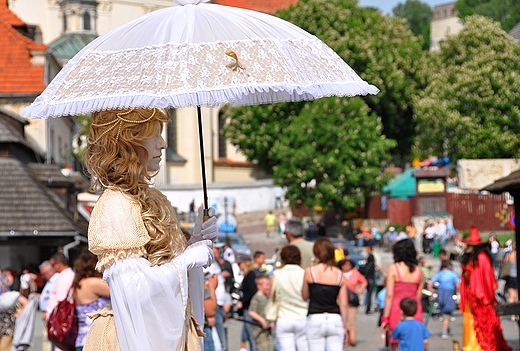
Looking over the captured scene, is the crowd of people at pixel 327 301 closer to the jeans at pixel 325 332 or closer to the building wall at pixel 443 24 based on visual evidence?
the jeans at pixel 325 332

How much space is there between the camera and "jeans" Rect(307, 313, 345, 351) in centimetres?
993

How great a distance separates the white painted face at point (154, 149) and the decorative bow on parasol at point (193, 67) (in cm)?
25

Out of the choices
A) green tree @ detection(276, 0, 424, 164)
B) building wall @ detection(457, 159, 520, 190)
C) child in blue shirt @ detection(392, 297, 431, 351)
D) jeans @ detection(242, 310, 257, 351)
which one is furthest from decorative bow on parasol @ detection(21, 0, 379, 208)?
green tree @ detection(276, 0, 424, 164)

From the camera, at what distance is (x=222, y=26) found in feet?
16.3

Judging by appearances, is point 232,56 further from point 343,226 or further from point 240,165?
point 240,165

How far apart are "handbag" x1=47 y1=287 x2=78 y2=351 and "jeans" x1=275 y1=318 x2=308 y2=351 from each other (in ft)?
8.95

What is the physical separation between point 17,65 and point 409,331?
31.9 meters

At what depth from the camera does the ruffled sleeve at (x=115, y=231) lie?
4555mm

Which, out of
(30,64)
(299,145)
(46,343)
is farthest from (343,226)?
(46,343)

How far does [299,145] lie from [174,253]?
45.4 m

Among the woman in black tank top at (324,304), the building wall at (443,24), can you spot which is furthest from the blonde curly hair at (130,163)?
the building wall at (443,24)

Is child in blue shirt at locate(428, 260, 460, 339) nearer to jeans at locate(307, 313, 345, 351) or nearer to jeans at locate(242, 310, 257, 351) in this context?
jeans at locate(242, 310, 257, 351)

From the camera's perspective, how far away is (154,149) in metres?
4.88

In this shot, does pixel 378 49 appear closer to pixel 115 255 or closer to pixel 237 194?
pixel 237 194
